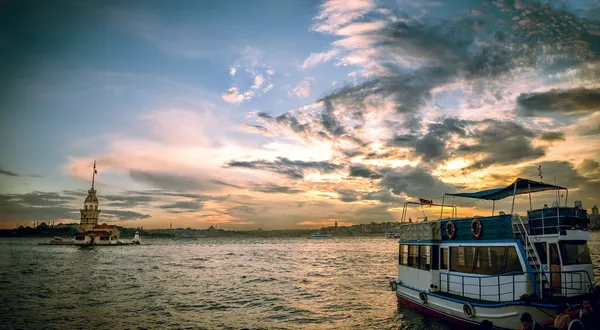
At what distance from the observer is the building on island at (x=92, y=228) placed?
4702 inches

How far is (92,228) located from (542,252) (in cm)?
13936

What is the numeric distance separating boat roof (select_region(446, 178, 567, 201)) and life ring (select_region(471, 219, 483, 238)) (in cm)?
257

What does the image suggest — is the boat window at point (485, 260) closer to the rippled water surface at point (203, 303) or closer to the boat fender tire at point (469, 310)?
the boat fender tire at point (469, 310)

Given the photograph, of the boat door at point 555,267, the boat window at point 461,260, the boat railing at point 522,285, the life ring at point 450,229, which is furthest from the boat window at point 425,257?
the boat door at point 555,267

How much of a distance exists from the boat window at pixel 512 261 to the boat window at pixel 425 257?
5.19 metres

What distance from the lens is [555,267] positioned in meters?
16.0

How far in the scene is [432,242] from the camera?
2141 centimetres

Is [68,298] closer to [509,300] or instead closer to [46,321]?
[46,321]

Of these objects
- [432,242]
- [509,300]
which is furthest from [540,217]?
[432,242]

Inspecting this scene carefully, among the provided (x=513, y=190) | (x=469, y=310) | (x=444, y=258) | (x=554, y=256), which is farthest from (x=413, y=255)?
(x=554, y=256)

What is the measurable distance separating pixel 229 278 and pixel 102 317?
25.1m

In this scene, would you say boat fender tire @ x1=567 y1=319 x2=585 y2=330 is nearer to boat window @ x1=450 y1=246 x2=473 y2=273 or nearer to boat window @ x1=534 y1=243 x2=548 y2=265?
boat window @ x1=534 y1=243 x2=548 y2=265

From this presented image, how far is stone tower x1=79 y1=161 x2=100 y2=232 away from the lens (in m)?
124

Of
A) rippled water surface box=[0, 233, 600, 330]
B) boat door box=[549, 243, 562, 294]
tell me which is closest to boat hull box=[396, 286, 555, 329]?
rippled water surface box=[0, 233, 600, 330]
